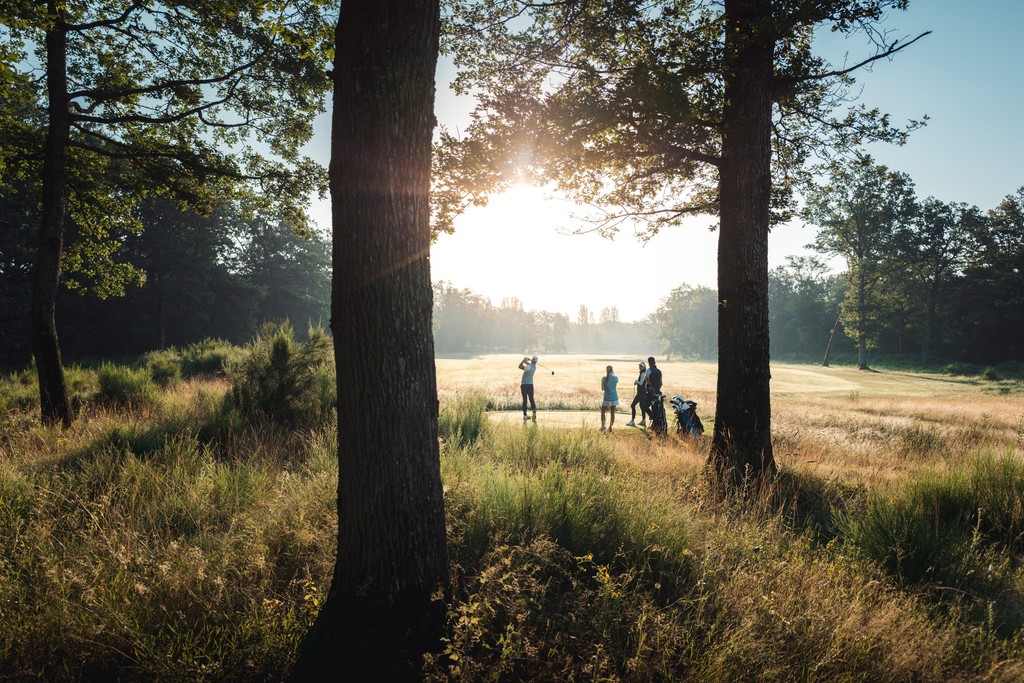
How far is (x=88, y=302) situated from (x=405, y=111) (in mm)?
46047

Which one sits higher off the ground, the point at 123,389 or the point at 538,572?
the point at 123,389

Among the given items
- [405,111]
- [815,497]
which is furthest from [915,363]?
[405,111]

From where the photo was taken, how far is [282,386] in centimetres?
969

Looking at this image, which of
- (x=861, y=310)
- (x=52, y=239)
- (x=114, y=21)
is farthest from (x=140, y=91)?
(x=861, y=310)

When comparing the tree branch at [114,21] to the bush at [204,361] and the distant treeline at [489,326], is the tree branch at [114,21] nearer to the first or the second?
the bush at [204,361]

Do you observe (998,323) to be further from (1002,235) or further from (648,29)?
(648,29)

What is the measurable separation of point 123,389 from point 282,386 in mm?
5655

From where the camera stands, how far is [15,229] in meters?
28.5

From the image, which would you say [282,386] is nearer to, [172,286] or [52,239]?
[52,239]

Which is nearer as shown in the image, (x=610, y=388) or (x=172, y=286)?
(x=610, y=388)

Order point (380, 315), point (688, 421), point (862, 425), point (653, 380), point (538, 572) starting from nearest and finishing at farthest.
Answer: point (380, 315), point (538, 572), point (688, 421), point (653, 380), point (862, 425)

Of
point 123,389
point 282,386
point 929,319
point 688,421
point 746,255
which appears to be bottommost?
point 688,421

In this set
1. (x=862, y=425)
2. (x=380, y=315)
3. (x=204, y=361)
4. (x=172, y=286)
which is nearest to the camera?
(x=380, y=315)

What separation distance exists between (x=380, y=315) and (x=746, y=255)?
6.03 meters
